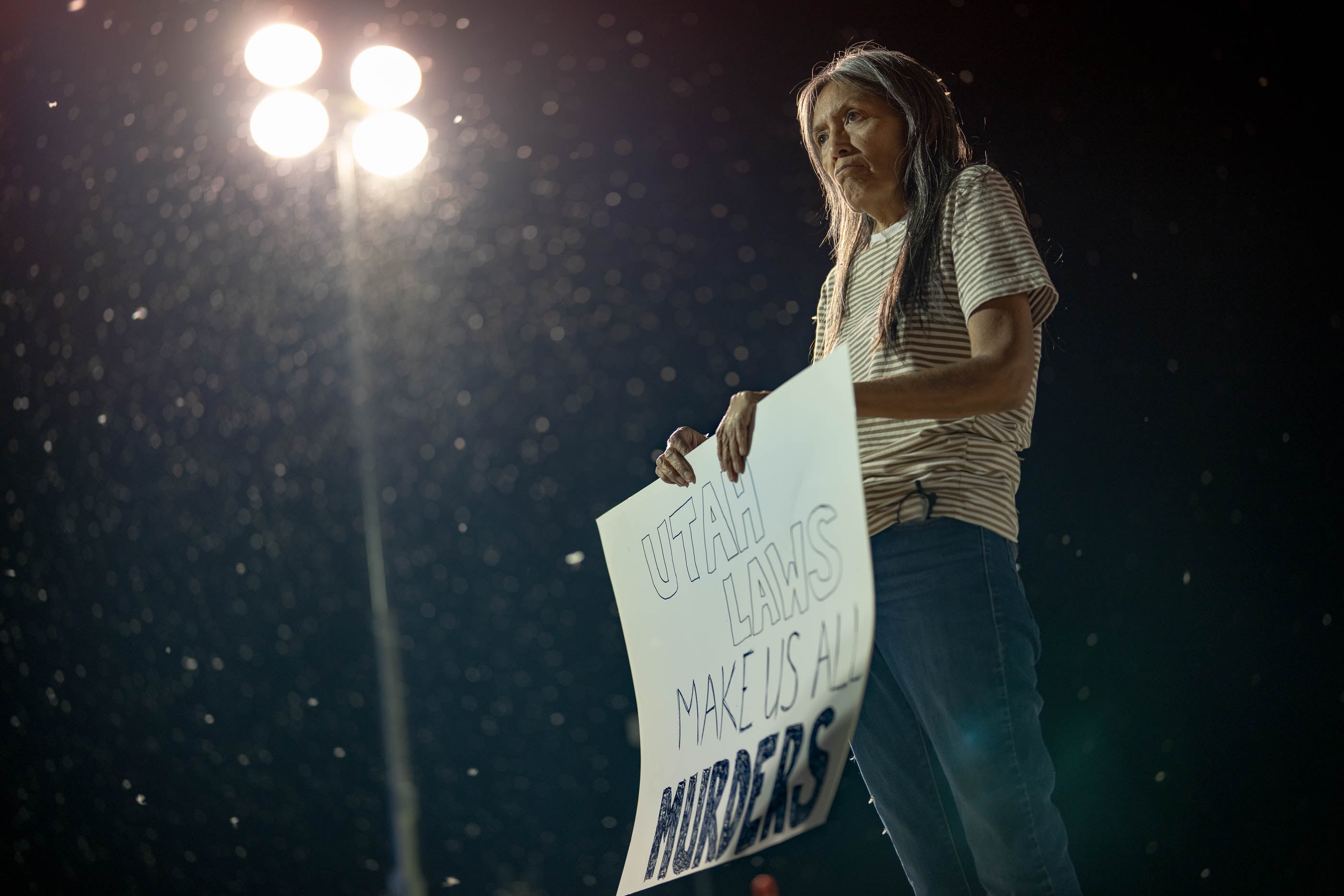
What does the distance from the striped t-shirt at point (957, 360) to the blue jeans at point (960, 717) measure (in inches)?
0.7

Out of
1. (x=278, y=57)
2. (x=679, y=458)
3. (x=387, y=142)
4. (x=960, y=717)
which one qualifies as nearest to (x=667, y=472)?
(x=679, y=458)

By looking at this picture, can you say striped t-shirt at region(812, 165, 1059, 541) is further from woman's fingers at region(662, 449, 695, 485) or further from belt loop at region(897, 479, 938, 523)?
woman's fingers at region(662, 449, 695, 485)

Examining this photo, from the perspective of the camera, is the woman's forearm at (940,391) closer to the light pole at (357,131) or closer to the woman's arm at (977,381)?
the woman's arm at (977,381)

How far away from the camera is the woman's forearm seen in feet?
1.64

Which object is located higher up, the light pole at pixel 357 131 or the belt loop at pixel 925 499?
the light pole at pixel 357 131

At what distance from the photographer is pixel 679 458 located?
635mm

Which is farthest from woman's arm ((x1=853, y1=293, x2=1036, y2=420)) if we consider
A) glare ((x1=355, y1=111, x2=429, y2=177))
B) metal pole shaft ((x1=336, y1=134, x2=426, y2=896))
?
glare ((x1=355, y1=111, x2=429, y2=177))

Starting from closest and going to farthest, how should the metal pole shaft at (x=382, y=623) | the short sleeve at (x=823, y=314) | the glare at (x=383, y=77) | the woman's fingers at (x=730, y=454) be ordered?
1. the woman's fingers at (x=730, y=454)
2. the short sleeve at (x=823, y=314)
3. the metal pole shaft at (x=382, y=623)
4. the glare at (x=383, y=77)

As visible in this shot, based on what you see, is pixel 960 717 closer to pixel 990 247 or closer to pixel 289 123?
pixel 990 247

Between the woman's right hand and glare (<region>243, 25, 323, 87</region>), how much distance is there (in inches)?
44.8

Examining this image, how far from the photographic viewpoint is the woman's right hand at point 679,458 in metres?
0.63

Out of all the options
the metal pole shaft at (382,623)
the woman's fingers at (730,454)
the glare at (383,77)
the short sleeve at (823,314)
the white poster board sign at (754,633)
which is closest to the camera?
the white poster board sign at (754,633)

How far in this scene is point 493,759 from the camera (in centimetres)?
136

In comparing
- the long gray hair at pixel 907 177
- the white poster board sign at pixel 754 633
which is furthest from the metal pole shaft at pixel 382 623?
the long gray hair at pixel 907 177
